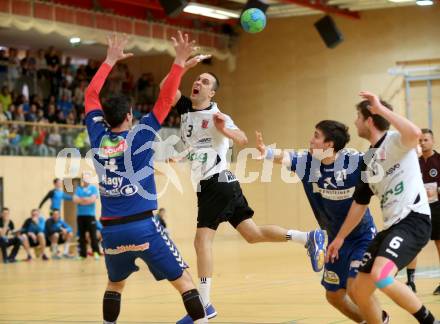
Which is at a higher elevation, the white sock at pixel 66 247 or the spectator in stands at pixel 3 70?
the spectator in stands at pixel 3 70

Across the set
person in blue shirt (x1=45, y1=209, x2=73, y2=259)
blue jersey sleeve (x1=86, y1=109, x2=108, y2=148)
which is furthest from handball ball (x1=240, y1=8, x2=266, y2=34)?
person in blue shirt (x1=45, y1=209, x2=73, y2=259)

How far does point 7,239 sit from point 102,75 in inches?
503

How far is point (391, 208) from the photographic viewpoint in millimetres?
6168

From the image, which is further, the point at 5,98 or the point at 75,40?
the point at 75,40

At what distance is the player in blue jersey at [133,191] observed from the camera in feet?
21.1

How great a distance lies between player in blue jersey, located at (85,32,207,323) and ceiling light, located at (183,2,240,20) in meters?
18.4

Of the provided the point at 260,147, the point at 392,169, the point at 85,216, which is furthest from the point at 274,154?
the point at 85,216

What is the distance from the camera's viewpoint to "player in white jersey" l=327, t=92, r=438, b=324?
5934 millimetres

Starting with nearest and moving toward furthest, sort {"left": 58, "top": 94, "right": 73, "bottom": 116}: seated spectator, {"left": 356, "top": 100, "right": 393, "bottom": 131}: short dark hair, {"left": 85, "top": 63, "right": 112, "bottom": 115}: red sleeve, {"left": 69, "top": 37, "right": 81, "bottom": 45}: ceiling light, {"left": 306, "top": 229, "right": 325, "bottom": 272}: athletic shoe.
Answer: {"left": 356, "top": 100, "right": 393, "bottom": 131}: short dark hair
{"left": 85, "top": 63, "right": 112, "bottom": 115}: red sleeve
{"left": 306, "top": 229, "right": 325, "bottom": 272}: athletic shoe
{"left": 69, "top": 37, "right": 81, "bottom": 45}: ceiling light
{"left": 58, "top": 94, "right": 73, "bottom": 116}: seated spectator

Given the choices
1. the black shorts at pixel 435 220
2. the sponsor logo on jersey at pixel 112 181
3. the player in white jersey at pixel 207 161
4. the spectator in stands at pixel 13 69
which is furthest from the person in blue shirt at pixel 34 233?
the sponsor logo on jersey at pixel 112 181

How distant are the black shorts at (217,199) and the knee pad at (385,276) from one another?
9.62 feet

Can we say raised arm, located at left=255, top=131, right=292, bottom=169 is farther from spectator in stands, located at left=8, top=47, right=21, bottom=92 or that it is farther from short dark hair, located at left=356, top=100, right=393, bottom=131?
spectator in stands, located at left=8, top=47, right=21, bottom=92

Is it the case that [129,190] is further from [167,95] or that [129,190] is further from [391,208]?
[391,208]

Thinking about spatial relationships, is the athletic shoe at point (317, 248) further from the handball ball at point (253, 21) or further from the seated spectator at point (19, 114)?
the seated spectator at point (19, 114)
